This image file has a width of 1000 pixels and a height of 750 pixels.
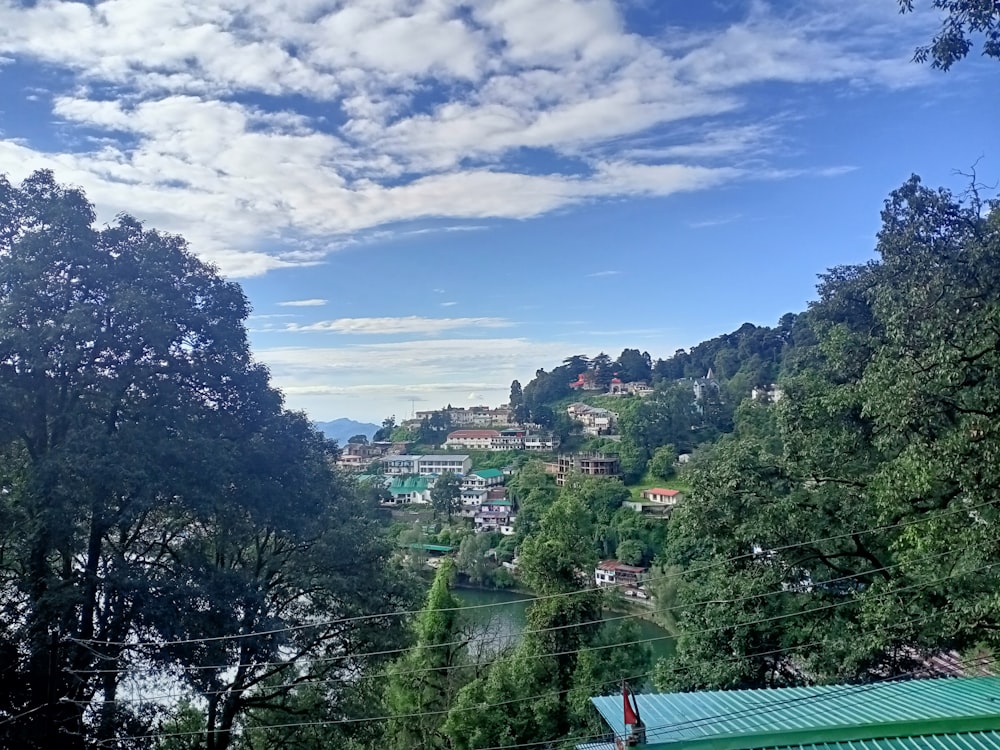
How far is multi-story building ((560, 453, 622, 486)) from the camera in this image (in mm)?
34000

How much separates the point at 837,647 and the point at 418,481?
107 ft

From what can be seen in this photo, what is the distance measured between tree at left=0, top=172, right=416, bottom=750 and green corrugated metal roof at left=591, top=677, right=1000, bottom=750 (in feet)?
14.1

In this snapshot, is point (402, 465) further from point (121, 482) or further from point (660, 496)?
point (121, 482)

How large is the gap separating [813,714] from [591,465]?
3037 centimetres

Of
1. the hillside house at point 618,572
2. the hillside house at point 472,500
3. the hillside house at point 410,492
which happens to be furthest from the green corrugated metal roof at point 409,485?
the hillside house at point 618,572

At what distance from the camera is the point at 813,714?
414 cm

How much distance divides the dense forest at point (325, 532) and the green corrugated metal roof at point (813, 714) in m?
1.04

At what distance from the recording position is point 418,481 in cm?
3819

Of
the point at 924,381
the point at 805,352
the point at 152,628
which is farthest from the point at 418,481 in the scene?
the point at 924,381

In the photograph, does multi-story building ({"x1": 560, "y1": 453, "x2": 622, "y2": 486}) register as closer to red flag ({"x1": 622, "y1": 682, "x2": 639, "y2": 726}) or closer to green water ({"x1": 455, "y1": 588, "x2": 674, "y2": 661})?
green water ({"x1": 455, "y1": 588, "x2": 674, "y2": 661})

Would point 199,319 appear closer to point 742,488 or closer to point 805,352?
point 742,488

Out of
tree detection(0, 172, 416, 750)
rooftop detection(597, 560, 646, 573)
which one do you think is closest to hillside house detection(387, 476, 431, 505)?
rooftop detection(597, 560, 646, 573)

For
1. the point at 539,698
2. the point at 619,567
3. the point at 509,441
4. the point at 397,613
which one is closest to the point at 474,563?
the point at 619,567

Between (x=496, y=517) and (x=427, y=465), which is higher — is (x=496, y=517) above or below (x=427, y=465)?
below
